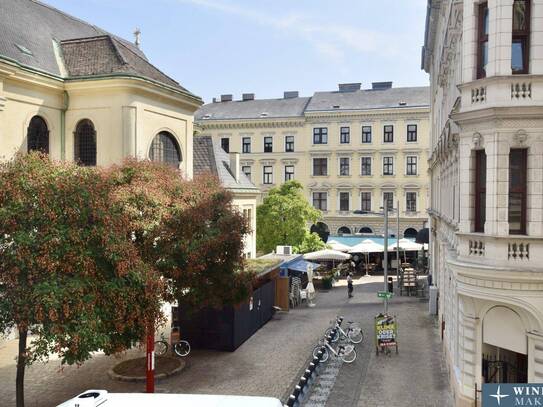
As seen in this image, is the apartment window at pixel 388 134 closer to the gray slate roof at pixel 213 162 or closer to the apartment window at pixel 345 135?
the apartment window at pixel 345 135

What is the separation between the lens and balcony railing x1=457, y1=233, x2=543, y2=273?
40.1 ft

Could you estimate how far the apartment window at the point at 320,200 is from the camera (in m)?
61.5

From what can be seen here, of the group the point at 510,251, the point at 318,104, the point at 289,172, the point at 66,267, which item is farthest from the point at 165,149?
the point at 318,104

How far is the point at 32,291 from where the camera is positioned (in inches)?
505

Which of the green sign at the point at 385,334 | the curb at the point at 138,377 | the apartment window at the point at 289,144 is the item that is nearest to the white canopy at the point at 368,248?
the green sign at the point at 385,334

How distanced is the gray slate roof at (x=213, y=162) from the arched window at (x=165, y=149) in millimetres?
8657

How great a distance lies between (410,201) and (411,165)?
3.75 metres

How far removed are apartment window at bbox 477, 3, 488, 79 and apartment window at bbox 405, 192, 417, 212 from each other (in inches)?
1809

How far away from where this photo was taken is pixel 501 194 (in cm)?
1254

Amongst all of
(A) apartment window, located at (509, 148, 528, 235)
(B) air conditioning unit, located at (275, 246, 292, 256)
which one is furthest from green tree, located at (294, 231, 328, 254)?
(A) apartment window, located at (509, 148, 528, 235)

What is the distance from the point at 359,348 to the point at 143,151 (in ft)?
43.8

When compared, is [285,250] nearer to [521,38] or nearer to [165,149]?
[165,149]

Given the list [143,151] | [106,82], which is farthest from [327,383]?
[106,82]

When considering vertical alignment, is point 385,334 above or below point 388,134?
below
